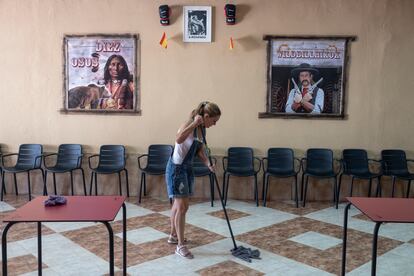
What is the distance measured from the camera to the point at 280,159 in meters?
6.34

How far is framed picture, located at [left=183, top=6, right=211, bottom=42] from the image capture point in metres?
6.42

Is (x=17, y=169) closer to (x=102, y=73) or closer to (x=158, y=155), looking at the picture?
(x=102, y=73)

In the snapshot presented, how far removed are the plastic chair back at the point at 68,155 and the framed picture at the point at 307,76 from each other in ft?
10.2

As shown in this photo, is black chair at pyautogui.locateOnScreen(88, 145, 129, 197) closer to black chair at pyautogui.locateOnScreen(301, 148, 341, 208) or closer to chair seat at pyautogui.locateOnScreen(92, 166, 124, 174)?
chair seat at pyautogui.locateOnScreen(92, 166, 124, 174)

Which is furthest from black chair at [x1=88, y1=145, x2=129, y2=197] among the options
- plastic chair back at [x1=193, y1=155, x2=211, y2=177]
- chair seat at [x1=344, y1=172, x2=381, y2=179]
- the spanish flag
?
chair seat at [x1=344, y1=172, x2=381, y2=179]

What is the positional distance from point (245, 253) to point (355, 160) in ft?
9.99

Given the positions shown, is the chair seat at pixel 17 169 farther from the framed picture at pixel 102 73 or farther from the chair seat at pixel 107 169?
the framed picture at pixel 102 73

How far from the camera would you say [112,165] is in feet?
21.1

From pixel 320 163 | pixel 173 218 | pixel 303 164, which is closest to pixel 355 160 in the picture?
pixel 320 163

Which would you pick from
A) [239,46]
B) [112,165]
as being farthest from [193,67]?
[112,165]

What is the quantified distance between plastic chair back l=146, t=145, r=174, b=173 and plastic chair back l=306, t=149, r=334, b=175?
6.82ft

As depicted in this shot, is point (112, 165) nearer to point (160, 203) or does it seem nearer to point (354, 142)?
point (160, 203)

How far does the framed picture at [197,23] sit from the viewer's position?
21.1ft

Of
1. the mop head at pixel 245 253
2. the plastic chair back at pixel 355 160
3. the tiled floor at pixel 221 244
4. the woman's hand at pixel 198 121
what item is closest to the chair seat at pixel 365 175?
the plastic chair back at pixel 355 160
